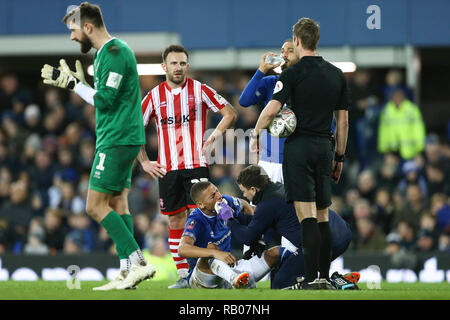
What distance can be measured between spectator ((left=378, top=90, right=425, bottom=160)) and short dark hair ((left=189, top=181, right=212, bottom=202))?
761 centimetres

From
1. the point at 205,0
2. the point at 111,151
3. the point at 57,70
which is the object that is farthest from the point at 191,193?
the point at 205,0

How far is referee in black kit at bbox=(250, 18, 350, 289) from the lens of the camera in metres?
6.52

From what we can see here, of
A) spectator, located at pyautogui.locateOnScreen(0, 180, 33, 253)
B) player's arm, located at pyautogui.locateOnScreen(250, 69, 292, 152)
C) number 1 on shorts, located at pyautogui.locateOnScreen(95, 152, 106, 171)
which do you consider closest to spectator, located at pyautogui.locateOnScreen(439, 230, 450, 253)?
player's arm, located at pyautogui.locateOnScreen(250, 69, 292, 152)

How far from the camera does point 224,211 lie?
7320mm

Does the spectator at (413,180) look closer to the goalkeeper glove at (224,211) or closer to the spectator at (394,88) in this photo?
the spectator at (394,88)

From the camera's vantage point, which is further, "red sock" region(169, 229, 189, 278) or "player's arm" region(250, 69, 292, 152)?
"red sock" region(169, 229, 189, 278)

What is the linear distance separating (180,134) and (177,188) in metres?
0.56

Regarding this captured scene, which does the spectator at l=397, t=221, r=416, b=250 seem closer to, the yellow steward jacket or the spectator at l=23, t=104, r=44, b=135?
the yellow steward jacket

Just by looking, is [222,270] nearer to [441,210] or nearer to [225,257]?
[225,257]

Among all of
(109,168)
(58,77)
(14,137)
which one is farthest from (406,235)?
(14,137)

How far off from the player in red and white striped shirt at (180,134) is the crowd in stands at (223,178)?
13.2 ft

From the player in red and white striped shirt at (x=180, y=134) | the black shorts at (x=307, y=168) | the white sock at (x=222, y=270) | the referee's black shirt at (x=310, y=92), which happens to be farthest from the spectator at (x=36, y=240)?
the referee's black shirt at (x=310, y=92)

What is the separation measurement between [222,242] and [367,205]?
18.2 feet

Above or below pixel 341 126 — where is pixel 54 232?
below
